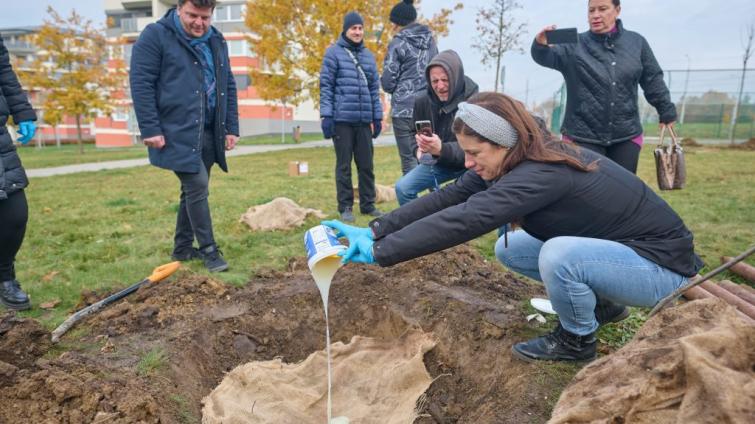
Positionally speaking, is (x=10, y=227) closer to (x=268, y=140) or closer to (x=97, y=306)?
(x=97, y=306)

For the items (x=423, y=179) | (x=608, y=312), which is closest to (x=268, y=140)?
(x=423, y=179)

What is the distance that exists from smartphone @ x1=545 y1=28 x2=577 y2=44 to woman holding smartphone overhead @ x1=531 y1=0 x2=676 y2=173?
0.03 meters

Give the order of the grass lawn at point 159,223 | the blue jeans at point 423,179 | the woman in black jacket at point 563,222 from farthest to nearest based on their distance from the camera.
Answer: the blue jeans at point 423,179 → the grass lawn at point 159,223 → the woman in black jacket at point 563,222

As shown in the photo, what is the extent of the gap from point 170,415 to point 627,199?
7.07 ft

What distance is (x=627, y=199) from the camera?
2268 mm

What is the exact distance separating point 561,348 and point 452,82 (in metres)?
2.12

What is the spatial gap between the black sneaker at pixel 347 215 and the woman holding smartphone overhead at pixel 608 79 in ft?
7.83

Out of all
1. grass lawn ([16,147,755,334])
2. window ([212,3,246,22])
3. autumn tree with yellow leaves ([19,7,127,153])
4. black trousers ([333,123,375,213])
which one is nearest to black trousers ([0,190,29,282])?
grass lawn ([16,147,755,334])

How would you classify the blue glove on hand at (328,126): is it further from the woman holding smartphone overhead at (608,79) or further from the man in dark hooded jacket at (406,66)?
the woman holding smartphone overhead at (608,79)

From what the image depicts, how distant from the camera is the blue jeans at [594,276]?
2256 mm

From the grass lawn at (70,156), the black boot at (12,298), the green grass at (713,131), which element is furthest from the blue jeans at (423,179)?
the green grass at (713,131)

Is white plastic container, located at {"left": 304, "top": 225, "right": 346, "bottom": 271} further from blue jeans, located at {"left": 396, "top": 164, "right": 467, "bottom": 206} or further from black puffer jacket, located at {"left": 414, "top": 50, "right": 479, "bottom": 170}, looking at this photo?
blue jeans, located at {"left": 396, "top": 164, "right": 467, "bottom": 206}

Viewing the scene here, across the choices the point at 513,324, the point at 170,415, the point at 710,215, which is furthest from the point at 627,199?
the point at 710,215

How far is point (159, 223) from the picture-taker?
5719 mm
